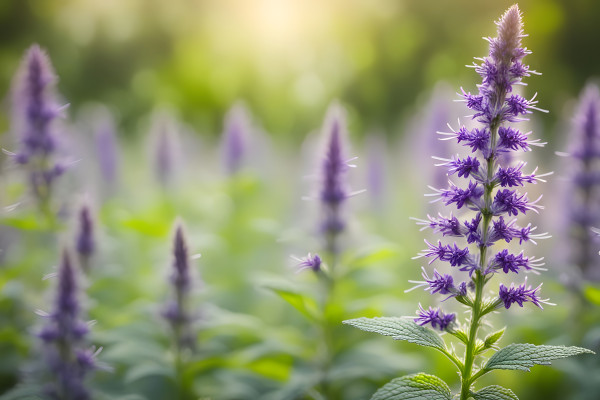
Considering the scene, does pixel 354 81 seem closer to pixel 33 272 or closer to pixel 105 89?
pixel 105 89

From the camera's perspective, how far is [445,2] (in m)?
12.6

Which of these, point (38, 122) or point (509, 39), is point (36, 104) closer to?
point (38, 122)

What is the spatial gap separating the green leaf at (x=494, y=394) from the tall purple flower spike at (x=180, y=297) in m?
2.49

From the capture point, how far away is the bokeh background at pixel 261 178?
202 inches

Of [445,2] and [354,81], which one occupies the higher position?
[445,2]

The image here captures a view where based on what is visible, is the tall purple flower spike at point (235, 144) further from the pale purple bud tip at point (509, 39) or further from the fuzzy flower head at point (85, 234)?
the pale purple bud tip at point (509, 39)

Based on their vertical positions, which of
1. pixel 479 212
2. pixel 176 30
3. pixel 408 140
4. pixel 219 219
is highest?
pixel 176 30

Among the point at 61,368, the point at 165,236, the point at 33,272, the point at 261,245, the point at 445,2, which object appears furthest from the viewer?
the point at 445,2

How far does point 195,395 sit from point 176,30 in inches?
438

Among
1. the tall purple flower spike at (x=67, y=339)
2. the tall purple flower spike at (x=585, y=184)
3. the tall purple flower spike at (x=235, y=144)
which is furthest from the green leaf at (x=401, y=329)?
the tall purple flower spike at (x=235, y=144)

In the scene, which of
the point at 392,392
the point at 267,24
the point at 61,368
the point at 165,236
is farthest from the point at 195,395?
the point at 267,24

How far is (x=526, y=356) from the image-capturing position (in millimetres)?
2689

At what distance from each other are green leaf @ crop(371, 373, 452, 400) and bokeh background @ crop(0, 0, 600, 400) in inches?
54.7

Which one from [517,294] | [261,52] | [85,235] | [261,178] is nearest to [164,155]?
[261,178]
